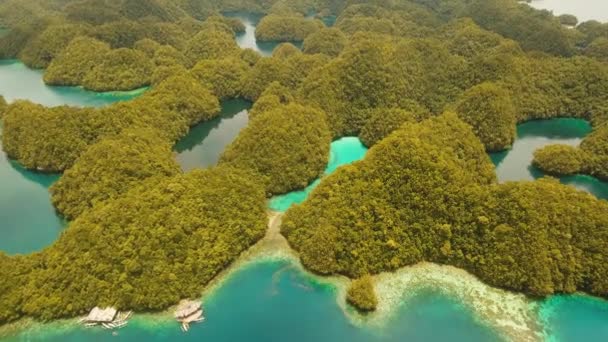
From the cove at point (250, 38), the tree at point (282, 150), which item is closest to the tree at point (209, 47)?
the cove at point (250, 38)

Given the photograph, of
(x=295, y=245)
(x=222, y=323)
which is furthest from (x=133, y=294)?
(x=295, y=245)

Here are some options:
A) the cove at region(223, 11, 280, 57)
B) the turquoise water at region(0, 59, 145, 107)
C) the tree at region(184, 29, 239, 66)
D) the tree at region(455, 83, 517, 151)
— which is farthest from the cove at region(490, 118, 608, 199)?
the cove at region(223, 11, 280, 57)

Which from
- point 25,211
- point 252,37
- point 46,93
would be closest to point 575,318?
point 25,211

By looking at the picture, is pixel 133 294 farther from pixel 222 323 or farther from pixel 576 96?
pixel 576 96

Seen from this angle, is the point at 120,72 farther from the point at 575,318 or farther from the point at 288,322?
the point at 575,318

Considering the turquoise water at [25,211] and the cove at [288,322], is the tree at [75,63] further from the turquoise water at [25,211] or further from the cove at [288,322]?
the cove at [288,322]
